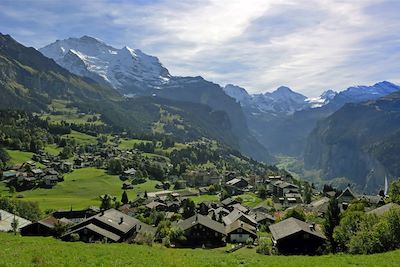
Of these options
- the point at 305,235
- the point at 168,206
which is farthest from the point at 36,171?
the point at 305,235

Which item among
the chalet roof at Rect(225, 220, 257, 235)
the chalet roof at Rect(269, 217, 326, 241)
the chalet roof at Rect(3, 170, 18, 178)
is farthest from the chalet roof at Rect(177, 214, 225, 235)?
the chalet roof at Rect(3, 170, 18, 178)

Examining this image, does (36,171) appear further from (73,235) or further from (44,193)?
(73,235)

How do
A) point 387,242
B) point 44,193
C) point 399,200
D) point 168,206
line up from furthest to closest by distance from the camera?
point 44,193, point 168,206, point 399,200, point 387,242

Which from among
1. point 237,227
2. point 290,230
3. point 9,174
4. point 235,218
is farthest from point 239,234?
point 9,174

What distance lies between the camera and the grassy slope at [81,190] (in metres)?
142

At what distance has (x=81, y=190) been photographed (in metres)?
164

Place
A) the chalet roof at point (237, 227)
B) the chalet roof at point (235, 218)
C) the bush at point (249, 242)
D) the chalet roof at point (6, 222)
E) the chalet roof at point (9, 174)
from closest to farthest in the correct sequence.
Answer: the bush at point (249, 242), the chalet roof at point (6, 222), the chalet roof at point (237, 227), the chalet roof at point (235, 218), the chalet roof at point (9, 174)

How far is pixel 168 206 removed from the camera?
13350cm

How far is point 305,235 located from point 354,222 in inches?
347

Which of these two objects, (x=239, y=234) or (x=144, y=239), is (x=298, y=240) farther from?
(x=144, y=239)

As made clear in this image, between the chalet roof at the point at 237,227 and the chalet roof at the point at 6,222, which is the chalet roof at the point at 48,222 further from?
the chalet roof at the point at 237,227

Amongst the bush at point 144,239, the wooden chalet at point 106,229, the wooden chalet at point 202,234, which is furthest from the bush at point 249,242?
the wooden chalet at point 106,229

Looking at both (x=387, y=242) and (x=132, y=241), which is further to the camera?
(x=132, y=241)

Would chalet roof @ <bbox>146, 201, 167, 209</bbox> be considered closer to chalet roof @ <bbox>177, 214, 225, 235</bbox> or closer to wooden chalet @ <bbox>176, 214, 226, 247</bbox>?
chalet roof @ <bbox>177, 214, 225, 235</bbox>
